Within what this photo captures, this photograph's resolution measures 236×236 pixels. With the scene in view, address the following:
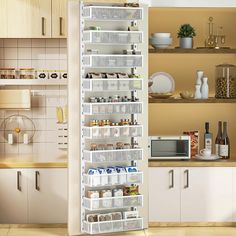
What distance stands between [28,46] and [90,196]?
183cm

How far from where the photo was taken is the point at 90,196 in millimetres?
6660

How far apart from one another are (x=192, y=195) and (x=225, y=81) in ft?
3.70

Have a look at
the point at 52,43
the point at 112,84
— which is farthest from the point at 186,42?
the point at 52,43

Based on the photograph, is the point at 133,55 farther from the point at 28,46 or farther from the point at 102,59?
the point at 28,46

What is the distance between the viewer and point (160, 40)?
7.29 m

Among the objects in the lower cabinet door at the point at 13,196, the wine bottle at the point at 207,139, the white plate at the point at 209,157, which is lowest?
the lower cabinet door at the point at 13,196

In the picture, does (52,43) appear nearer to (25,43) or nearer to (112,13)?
(25,43)

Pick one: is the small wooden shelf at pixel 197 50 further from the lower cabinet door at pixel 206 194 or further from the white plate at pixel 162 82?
the lower cabinet door at pixel 206 194

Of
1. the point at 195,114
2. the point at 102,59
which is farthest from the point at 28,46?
the point at 195,114

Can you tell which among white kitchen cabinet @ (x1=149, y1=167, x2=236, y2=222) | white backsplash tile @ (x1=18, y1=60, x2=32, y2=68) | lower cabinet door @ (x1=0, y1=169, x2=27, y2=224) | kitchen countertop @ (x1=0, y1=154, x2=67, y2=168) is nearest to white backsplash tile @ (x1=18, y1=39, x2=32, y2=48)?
white backsplash tile @ (x1=18, y1=60, x2=32, y2=68)

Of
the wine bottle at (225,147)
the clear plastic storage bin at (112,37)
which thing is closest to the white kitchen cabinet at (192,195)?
the wine bottle at (225,147)

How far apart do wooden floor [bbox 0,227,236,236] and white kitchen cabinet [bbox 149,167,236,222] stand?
11 centimetres

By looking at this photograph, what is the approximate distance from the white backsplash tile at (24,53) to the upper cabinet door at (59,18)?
49 cm

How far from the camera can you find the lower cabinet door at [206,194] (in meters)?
7.10
